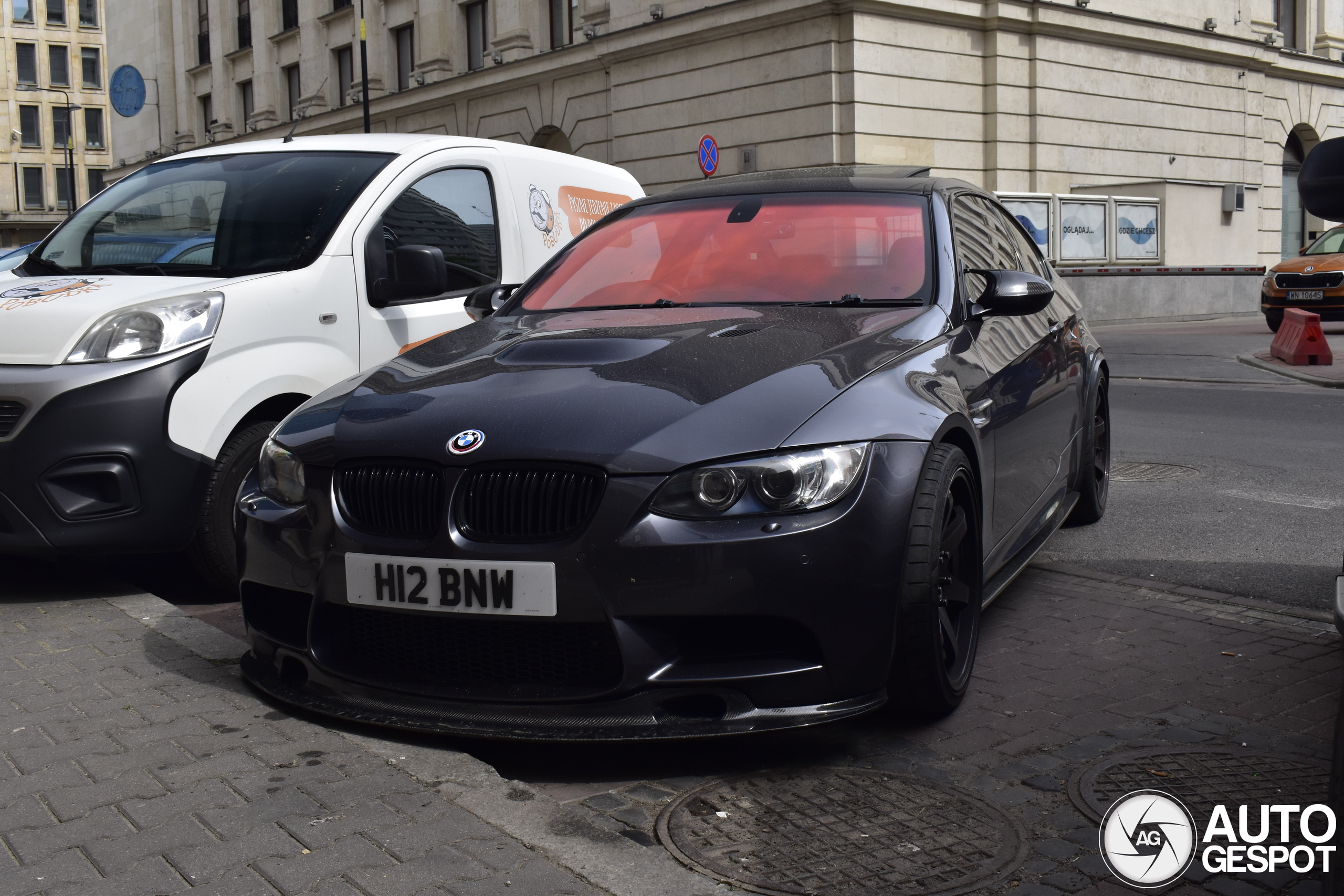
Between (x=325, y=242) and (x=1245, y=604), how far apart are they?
3.73 meters

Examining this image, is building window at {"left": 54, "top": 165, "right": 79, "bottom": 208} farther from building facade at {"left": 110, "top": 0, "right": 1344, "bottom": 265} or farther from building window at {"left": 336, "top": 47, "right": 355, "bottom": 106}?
building facade at {"left": 110, "top": 0, "right": 1344, "bottom": 265}

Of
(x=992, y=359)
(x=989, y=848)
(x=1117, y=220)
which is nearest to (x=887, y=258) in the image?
(x=992, y=359)

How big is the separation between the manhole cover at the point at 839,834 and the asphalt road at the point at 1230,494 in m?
2.52

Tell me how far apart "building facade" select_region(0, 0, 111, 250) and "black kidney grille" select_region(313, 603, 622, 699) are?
7837cm

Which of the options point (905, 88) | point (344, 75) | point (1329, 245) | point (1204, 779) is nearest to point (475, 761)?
point (1204, 779)

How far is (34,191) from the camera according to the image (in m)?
76.6

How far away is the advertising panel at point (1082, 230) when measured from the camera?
24.6 meters

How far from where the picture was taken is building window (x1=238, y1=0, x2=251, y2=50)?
4281 cm

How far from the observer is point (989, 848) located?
2.79m

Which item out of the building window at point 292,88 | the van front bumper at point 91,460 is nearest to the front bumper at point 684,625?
the van front bumper at point 91,460

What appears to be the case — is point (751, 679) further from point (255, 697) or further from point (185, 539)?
point (185, 539)

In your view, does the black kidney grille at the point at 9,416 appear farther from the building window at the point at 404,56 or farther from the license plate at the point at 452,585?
the building window at the point at 404,56

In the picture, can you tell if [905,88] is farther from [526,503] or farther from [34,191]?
[34,191]

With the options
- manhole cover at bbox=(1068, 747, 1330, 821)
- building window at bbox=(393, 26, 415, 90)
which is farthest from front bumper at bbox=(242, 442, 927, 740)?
building window at bbox=(393, 26, 415, 90)
